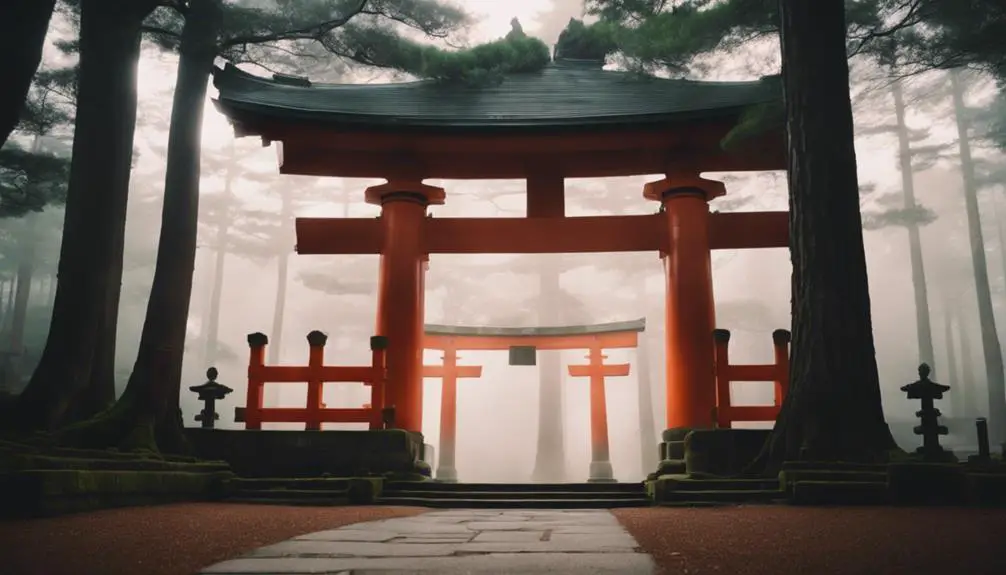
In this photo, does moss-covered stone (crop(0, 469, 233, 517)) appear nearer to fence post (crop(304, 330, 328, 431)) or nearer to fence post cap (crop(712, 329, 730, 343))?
fence post (crop(304, 330, 328, 431))

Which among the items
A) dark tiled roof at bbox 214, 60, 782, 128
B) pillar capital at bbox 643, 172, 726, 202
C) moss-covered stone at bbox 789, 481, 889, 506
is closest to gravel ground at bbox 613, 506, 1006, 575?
moss-covered stone at bbox 789, 481, 889, 506

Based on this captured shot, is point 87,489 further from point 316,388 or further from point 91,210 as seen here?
point 91,210

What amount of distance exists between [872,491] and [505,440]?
21.2m

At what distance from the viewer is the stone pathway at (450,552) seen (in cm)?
220

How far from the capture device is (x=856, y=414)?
17.7 feet

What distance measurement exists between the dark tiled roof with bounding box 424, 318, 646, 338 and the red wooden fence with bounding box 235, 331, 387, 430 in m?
6.16

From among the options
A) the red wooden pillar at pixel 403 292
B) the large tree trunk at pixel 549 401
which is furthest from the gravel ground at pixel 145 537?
the large tree trunk at pixel 549 401

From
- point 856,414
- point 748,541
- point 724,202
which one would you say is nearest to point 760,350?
point 724,202

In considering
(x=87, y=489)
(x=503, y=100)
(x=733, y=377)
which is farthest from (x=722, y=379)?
(x=87, y=489)

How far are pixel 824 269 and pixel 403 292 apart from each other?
4797 mm

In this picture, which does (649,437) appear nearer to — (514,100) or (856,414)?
(514,100)

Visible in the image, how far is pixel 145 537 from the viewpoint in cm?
320

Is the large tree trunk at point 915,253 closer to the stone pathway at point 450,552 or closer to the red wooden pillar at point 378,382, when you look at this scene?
the red wooden pillar at point 378,382

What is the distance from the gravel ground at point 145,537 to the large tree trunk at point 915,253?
2348 cm
